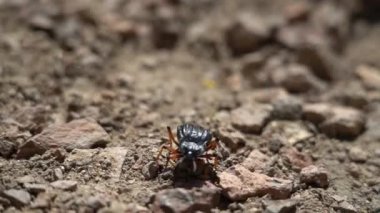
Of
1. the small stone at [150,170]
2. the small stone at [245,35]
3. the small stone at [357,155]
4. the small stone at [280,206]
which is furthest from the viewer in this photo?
the small stone at [245,35]

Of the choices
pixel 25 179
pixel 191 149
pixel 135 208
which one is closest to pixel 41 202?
pixel 25 179

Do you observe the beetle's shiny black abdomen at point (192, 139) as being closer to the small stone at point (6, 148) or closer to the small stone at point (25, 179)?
the small stone at point (25, 179)

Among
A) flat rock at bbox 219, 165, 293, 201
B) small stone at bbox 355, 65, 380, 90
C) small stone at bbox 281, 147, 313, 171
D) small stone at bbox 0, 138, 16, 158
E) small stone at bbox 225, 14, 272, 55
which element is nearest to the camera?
flat rock at bbox 219, 165, 293, 201

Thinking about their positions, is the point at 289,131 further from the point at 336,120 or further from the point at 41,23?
the point at 41,23

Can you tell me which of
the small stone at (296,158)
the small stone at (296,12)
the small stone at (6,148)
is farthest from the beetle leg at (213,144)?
the small stone at (296,12)

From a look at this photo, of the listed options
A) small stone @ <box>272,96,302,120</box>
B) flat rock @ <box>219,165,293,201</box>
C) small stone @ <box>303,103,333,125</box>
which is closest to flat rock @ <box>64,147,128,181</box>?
flat rock @ <box>219,165,293,201</box>

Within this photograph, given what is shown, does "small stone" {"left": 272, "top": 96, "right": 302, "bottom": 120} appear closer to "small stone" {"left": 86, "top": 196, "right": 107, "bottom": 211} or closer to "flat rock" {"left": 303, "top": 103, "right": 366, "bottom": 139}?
"flat rock" {"left": 303, "top": 103, "right": 366, "bottom": 139}
